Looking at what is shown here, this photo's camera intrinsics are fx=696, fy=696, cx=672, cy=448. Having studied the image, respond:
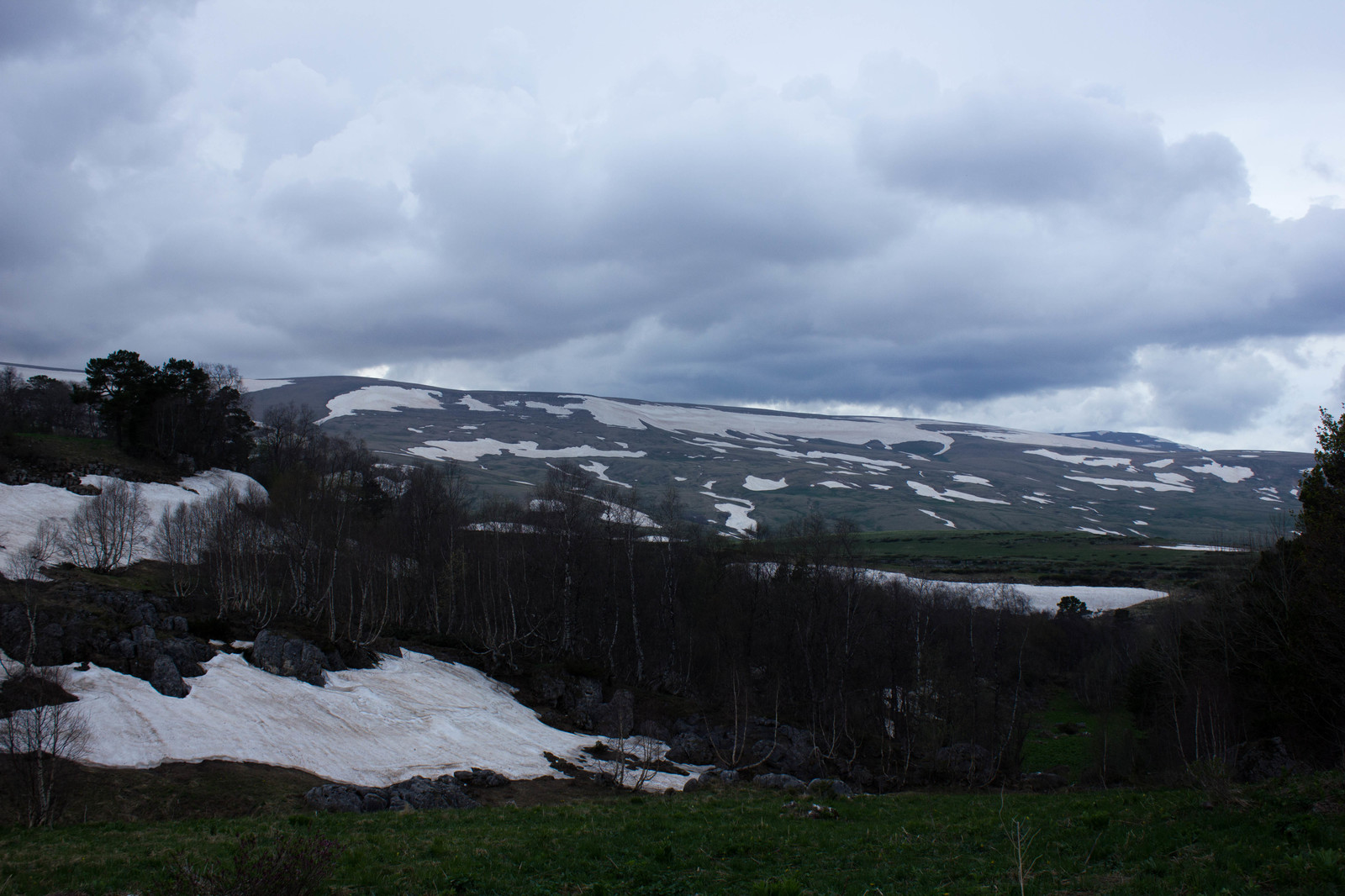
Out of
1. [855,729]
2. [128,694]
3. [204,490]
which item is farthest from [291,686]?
[204,490]

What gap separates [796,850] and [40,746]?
64.0 feet

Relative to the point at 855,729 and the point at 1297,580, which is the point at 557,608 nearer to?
the point at 855,729

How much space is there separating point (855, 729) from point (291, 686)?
30.5 m

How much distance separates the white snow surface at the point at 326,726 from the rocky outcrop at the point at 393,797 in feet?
9.30

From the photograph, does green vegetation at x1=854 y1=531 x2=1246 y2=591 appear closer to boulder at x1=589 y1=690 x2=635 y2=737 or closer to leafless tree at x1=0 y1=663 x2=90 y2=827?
boulder at x1=589 y1=690 x2=635 y2=737

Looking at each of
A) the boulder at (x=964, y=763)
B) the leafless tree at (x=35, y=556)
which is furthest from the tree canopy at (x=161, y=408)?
the boulder at (x=964, y=763)

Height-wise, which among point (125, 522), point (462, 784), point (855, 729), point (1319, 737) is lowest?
point (855, 729)

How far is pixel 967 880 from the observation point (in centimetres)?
970

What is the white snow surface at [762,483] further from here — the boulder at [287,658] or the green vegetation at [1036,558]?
the boulder at [287,658]

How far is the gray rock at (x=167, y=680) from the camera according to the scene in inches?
1092

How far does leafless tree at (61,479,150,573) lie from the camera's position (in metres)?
44.8

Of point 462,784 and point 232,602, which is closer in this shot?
point 462,784

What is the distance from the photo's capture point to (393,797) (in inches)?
902

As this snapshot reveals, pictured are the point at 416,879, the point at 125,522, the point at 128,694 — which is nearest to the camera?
the point at 416,879
